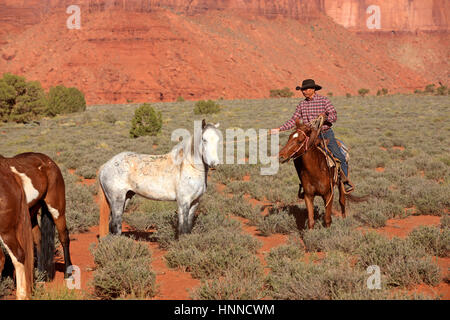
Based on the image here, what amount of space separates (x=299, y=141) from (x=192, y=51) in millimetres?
83519

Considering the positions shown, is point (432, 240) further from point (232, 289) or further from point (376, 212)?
point (232, 289)

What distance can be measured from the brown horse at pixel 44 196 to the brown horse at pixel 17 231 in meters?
0.52

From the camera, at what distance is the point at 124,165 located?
6.46 metres

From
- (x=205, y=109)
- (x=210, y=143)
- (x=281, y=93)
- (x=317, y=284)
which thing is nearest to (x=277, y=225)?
(x=210, y=143)

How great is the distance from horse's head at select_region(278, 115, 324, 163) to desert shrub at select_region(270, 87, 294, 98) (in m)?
69.2

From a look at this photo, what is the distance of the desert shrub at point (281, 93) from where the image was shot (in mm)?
74312

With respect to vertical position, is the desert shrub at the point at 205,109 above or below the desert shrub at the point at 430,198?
above

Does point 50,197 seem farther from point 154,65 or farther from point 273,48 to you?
point 273,48

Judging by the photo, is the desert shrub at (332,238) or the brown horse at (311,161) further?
the brown horse at (311,161)

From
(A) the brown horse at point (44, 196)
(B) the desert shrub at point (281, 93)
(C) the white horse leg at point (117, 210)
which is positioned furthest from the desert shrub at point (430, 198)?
(B) the desert shrub at point (281, 93)

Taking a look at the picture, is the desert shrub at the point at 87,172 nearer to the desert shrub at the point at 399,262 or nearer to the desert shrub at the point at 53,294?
the desert shrub at the point at 53,294

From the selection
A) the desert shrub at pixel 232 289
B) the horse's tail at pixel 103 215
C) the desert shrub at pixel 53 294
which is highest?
the horse's tail at pixel 103 215

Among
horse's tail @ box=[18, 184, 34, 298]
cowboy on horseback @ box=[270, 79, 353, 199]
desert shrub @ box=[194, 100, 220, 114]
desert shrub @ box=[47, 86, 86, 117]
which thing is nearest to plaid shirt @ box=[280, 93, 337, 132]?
cowboy on horseback @ box=[270, 79, 353, 199]

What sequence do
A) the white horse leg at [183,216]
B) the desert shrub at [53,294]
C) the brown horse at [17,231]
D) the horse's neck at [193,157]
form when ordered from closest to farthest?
the brown horse at [17,231], the desert shrub at [53,294], the horse's neck at [193,157], the white horse leg at [183,216]
